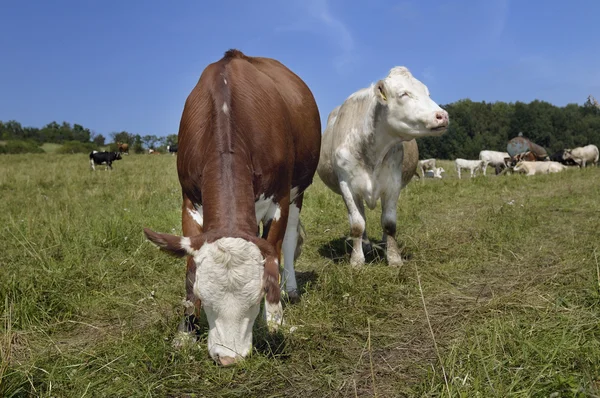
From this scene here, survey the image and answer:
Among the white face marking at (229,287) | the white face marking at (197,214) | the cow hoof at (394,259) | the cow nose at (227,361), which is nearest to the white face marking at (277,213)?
the white face marking at (197,214)

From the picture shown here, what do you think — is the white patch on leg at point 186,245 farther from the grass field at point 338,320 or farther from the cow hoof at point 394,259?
the cow hoof at point 394,259

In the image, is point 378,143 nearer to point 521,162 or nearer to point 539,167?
point 539,167

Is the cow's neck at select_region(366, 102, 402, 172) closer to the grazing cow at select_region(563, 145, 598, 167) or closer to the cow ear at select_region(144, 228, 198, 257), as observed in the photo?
the cow ear at select_region(144, 228, 198, 257)

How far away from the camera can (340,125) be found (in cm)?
584

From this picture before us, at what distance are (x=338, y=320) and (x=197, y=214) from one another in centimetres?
138

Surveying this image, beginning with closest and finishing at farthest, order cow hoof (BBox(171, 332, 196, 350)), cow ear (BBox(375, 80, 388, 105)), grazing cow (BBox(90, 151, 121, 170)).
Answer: cow hoof (BBox(171, 332, 196, 350)), cow ear (BBox(375, 80, 388, 105)), grazing cow (BBox(90, 151, 121, 170))

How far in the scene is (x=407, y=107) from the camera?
15.7ft

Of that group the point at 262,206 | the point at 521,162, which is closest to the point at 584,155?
the point at 521,162

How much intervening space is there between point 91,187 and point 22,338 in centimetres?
1003

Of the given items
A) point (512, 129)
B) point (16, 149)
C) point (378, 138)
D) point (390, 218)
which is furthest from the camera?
point (512, 129)

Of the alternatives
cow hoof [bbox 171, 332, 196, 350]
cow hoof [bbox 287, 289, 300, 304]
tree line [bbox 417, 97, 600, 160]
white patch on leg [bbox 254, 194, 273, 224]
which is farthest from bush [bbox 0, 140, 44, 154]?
tree line [bbox 417, 97, 600, 160]

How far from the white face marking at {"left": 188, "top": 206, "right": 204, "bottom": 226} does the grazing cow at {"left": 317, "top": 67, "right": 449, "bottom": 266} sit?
7.94 feet

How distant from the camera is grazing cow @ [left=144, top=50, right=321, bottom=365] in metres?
2.49

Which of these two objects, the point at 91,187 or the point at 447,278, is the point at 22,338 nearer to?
the point at 447,278
